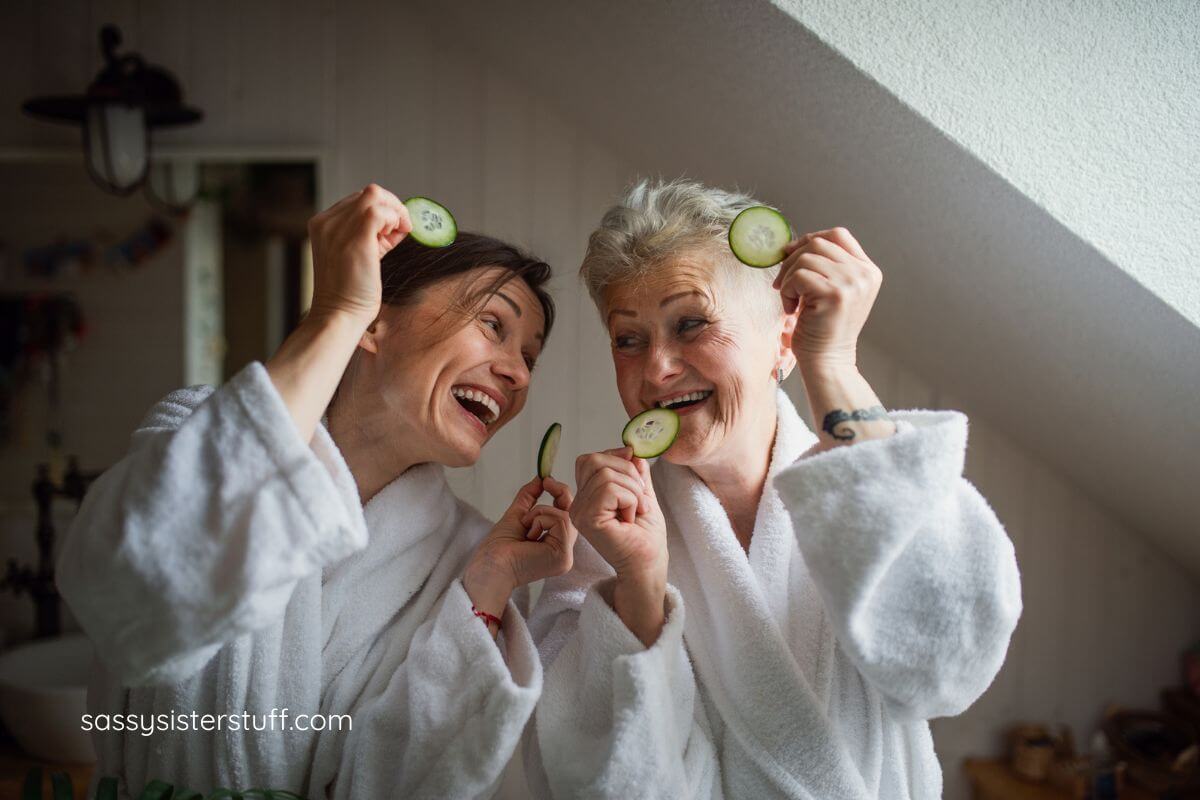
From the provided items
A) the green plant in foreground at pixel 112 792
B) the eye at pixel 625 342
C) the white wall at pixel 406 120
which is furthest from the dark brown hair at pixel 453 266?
the white wall at pixel 406 120

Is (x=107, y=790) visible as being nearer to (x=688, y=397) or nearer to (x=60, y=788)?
(x=60, y=788)

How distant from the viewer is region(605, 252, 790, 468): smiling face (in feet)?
3.97

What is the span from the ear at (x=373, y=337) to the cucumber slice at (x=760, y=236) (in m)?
0.60

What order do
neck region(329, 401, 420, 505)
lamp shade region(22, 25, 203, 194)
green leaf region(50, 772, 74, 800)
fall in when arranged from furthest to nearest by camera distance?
lamp shade region(22, 25, 203, 194) < neck region(329, 401, 420, 505) < green leaf region(50, 772, 74, 800)

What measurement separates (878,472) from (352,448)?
32.5 inches

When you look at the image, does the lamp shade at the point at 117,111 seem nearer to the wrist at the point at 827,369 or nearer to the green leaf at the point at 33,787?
the green leaf at the point at 33,787

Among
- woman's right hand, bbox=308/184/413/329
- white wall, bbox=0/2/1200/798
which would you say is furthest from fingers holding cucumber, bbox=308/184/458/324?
white wall, bbox=0/2/1200/798

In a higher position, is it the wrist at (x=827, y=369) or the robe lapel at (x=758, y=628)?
the wrist at (x=827, y=369)

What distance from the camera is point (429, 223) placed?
1.18 m

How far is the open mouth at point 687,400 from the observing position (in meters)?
1.23

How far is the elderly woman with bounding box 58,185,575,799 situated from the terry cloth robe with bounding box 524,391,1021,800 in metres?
0.10

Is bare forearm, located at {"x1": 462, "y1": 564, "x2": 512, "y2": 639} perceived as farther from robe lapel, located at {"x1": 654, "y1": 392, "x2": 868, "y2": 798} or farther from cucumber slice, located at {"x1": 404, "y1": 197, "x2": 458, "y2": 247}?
cucumber slice, located at {"x1": 404, "y1": 197, "x2": 458, "y2": 247}

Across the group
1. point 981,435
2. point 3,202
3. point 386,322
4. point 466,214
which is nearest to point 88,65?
point 3,202

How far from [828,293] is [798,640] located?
0.50m
